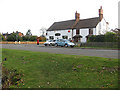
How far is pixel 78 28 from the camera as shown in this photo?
163 feet

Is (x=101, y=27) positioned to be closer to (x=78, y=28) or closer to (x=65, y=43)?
(x=78, y=28)

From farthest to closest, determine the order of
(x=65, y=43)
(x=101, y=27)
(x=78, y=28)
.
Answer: (x=78, y=28)
(x=101, y=27)
(x=65, y=43)

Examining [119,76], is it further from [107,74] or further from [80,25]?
[80,25]

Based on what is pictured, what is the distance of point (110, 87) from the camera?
5.77m

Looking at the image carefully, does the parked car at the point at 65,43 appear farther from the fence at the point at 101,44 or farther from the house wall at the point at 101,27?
the house wall at the point at 101,27

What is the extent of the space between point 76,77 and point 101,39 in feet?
78.7

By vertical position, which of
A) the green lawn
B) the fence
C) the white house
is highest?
the white house

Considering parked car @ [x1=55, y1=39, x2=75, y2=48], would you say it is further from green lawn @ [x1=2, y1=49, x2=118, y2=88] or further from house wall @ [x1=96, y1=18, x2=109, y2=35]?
green lawn @ [x1=2, y1=49, x2=118, y2=88]

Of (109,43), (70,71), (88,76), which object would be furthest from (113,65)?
(109,43)

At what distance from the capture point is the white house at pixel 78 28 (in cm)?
4650

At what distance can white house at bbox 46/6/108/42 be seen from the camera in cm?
4650

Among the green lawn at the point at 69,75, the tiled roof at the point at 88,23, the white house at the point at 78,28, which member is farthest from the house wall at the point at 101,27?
the green lawn at the point at 69,75

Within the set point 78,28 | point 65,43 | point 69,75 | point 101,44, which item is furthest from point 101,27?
point 69,75

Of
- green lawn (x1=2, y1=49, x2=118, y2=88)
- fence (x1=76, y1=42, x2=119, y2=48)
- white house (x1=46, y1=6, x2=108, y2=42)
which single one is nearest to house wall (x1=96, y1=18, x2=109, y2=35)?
white house (x1=46, y1=6, x2=108, y2=42)
